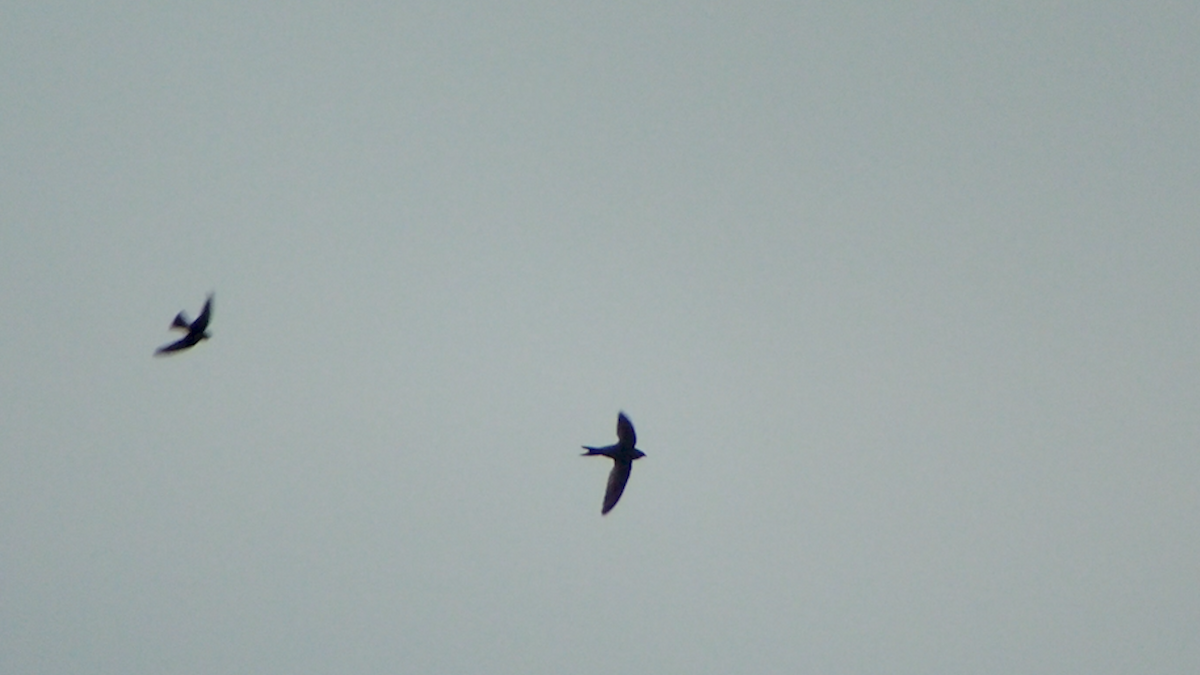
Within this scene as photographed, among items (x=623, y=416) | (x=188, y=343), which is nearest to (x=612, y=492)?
(x=623, y=416)

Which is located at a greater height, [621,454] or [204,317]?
[204,317]

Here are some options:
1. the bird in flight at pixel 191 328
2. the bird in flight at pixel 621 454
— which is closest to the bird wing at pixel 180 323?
the bird in flight at pixel 191 328

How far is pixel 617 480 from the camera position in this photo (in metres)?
27.5

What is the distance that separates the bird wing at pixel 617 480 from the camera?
2705 centimetres

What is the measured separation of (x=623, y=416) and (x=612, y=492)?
86.9 inches

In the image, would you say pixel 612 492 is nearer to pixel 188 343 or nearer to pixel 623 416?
pixel 623 416

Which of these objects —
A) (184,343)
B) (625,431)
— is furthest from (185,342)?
(625,431)

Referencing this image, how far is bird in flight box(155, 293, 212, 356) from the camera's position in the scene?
25.8 m

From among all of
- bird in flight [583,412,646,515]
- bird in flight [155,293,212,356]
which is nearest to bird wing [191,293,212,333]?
bird in flight [155,293,212,356]

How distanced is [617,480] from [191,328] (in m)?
12.7

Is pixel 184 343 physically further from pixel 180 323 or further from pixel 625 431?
pixel 625 431

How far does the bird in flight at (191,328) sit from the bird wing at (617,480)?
478 inches

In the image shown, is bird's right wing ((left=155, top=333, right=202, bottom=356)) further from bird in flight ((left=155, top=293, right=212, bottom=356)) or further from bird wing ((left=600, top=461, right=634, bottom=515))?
bird wing ((left=600, top=461, right=634, bottom=515))

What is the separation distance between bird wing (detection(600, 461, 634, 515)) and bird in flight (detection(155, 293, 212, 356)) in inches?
478
